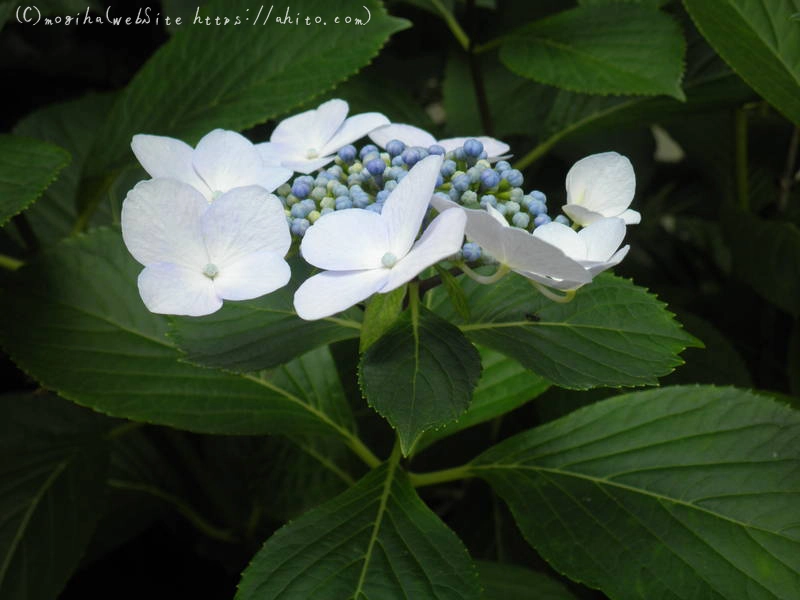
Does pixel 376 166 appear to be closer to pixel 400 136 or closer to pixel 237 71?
pixel 400 136

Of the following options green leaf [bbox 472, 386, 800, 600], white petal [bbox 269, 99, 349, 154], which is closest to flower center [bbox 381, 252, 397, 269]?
white petal [bbox 269, 99, 349, 154]

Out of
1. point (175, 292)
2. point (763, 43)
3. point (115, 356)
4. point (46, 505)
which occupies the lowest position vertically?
point (46, 505)

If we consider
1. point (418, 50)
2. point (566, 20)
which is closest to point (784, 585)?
point (566, 20)

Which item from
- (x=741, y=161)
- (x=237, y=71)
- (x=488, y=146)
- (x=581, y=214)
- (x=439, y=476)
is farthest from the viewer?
(x=741, y=161)

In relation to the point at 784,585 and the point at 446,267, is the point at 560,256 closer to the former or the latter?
the point at 446,267

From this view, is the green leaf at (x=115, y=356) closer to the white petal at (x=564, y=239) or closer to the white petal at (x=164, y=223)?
the white petal at (x=164, y=223)

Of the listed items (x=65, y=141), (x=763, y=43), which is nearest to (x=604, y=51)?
(x=763, y=43)

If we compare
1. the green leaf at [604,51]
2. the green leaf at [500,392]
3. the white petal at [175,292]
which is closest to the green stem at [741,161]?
the green leaf at [604,51]
